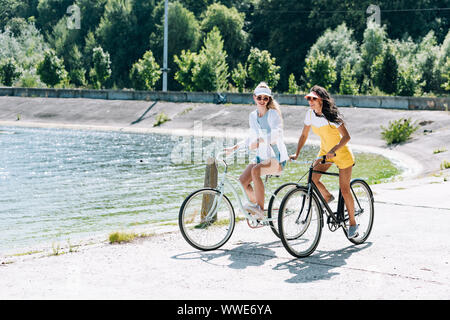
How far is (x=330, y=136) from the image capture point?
749 centimetres

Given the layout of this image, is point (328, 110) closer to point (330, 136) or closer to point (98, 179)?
point (330, 136)

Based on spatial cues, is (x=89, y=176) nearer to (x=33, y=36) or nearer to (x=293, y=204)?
(x=293, y=204)

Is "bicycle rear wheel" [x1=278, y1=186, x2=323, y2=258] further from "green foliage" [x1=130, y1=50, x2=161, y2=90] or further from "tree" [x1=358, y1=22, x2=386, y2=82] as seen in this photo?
"green foliage" [x1=130, y1=50, x2=161, y2=90]

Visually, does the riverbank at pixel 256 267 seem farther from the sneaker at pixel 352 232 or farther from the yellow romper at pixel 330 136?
the yellow romper at pixel 330 136

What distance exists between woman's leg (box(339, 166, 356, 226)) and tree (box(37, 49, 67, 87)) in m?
63.3

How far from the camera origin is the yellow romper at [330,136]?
748 centimetres

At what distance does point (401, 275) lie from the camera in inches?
255

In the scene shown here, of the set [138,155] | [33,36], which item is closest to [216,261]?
[138,155]

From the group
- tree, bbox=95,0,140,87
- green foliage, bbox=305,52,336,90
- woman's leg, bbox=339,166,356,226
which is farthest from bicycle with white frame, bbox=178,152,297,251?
tree, bbox=95,0,140,87

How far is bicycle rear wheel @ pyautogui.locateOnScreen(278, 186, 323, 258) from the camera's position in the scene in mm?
7176

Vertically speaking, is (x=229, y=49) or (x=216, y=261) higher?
(x=229, y=49)

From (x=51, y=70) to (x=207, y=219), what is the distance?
63.8m

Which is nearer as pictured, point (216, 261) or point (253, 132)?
point (216, 261)
